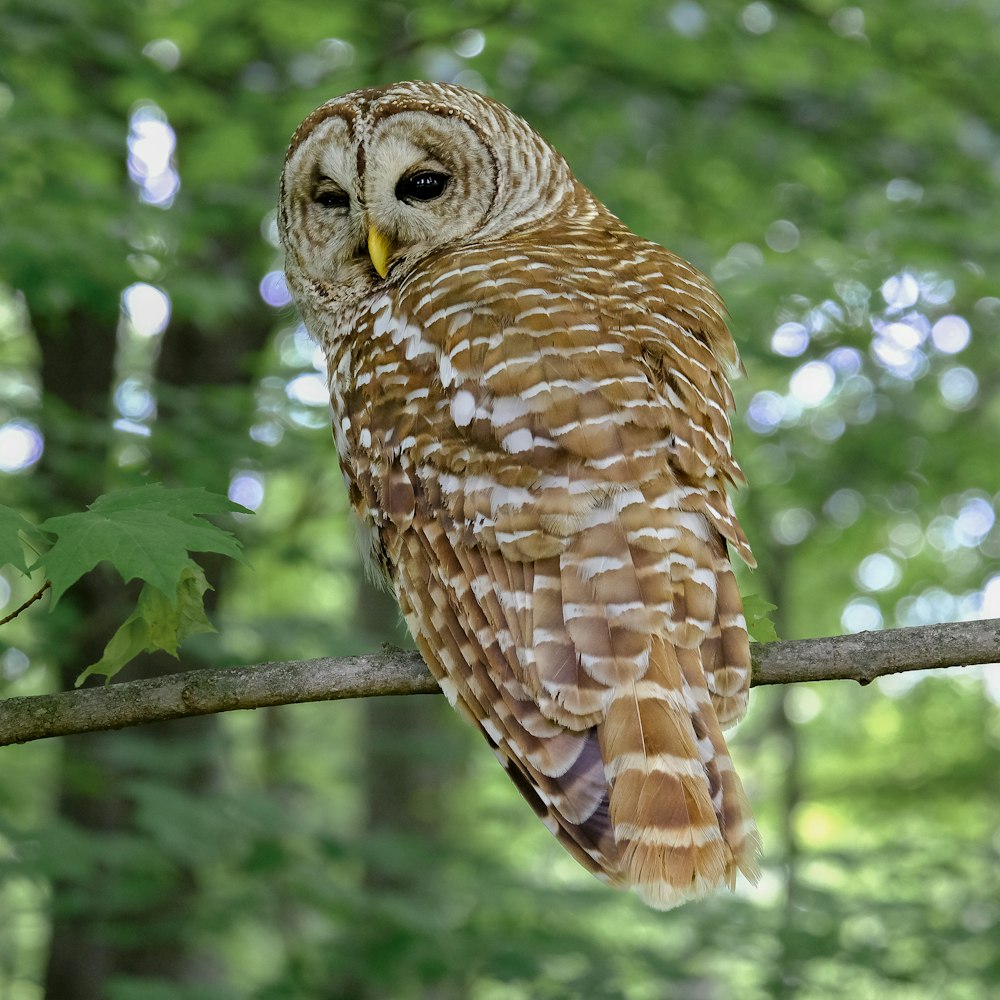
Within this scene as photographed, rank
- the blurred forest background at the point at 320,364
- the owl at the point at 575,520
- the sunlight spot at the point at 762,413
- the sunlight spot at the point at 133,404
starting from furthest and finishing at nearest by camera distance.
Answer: the sunlight spot at the point at 762,413
the sunlight spot at the point at 133,404
the blurred forest background at the point at 320,364
the owl at the point at 575,520

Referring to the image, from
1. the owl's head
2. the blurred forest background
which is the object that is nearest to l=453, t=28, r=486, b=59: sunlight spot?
the blurred forest background

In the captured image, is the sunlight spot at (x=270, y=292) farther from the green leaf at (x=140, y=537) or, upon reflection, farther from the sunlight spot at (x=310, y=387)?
the green leaf at (x=140, y=537)

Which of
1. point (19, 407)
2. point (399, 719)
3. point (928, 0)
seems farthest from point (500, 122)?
point (399, 719)

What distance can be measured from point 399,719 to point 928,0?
618cm

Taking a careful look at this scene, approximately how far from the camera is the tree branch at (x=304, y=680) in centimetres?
223

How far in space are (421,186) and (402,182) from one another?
2.5 inches

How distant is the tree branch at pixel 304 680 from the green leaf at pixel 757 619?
27 centimetres

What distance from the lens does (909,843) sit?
637 cm

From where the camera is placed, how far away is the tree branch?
7.30 feet

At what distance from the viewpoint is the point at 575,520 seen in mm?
2508

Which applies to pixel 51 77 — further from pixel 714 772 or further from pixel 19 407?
pixel 714 772

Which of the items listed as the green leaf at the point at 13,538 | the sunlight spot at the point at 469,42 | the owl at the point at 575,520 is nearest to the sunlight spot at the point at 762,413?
the sunlight spot at the point at 469,42

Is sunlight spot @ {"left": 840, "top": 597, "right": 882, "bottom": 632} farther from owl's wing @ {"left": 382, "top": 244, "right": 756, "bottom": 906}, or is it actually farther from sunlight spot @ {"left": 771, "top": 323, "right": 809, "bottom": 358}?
owl's wing @ {"left": 382, "top": 244, "right": 756, "bottom": 906}

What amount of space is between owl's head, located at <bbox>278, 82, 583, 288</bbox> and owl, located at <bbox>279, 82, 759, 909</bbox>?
37 cm
